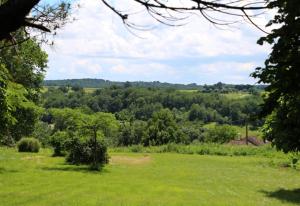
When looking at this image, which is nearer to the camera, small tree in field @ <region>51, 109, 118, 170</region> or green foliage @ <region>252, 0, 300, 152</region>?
green foliage @ <region>252, 0, 300, 152</region>

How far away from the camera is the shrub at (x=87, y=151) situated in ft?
101

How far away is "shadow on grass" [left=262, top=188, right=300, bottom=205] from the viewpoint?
19.3 m

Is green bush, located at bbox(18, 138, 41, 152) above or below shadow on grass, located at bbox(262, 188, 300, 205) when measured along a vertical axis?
below

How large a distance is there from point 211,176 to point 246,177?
1.89 metres

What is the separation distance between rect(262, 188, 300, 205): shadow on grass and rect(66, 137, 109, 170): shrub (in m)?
11.7

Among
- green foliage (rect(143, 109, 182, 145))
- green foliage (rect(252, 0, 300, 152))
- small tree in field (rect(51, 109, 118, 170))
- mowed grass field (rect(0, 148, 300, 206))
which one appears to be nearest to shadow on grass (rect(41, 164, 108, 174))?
mowed grass field (rect(0, 148, 300, 206))

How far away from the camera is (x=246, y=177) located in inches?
1114

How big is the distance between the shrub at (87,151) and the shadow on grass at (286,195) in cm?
1167

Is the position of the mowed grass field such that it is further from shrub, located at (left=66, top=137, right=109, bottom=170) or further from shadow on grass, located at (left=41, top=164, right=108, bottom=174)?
shrub, located at (left=66, top=137, right=109, bottom=170)

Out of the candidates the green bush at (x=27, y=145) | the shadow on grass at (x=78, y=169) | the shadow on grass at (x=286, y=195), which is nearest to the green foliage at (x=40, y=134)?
the green bush at (x=27, y=145)

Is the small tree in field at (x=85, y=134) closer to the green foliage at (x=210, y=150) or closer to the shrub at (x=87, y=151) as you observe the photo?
the shrub at (x=87, y=151)

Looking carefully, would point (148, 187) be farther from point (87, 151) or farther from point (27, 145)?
point (27, 145)

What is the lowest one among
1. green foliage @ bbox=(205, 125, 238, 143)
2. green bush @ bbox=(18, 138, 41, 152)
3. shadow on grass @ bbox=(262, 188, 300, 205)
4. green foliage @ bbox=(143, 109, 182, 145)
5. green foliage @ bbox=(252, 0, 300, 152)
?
green foliage @ bbox=(205, 125, 238, 143)

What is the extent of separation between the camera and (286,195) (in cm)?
2080
